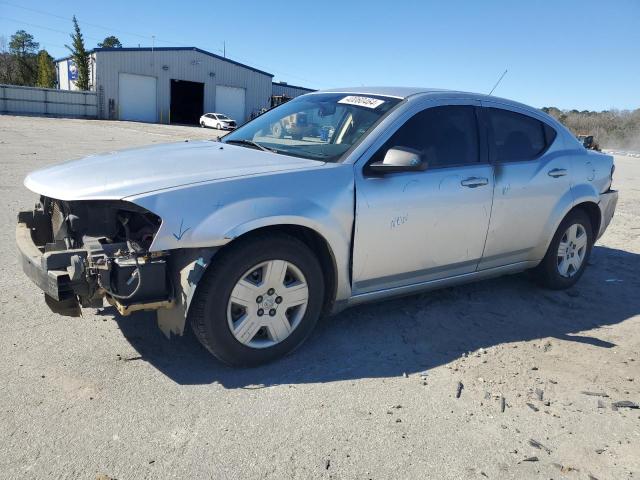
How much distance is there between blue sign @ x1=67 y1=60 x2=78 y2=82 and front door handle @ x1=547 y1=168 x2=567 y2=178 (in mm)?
46744

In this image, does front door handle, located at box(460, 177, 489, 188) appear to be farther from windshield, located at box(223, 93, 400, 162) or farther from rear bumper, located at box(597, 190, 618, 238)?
rear bumper, located at box(597, 190, 618, 238)

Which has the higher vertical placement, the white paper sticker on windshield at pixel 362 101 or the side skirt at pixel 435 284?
the white paper sticker on windshield at pixel 362 101

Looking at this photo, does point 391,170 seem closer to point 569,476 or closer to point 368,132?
point 368,132

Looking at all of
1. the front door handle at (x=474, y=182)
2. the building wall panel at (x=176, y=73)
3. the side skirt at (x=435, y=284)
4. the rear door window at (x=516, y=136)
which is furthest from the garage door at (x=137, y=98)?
the front door handle at (x=474, y=182)

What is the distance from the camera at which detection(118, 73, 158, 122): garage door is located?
41969 mm

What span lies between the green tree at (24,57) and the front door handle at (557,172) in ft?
205

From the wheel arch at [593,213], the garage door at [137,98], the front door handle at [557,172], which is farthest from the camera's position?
the garage door at [137,98]

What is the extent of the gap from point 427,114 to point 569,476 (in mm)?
2572

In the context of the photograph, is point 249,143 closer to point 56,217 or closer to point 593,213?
point 56,217

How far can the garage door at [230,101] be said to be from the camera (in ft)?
155

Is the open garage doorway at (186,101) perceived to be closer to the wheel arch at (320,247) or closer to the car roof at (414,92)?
the car roof at (414,92)

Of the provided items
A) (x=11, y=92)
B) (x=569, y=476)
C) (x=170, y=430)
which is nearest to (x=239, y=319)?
(x=170, y=430)

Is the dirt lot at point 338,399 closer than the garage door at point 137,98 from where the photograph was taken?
Yes

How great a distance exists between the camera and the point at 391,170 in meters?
3.57
